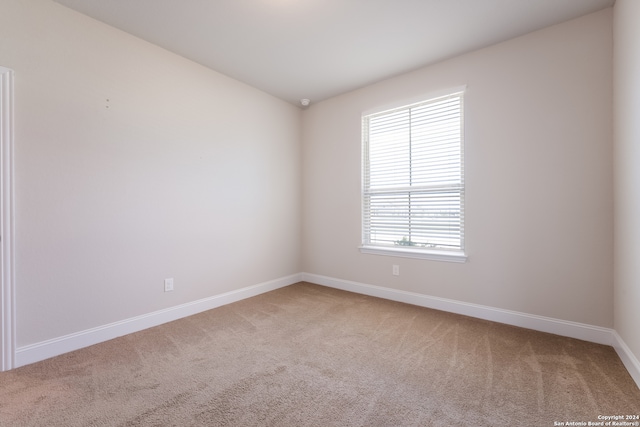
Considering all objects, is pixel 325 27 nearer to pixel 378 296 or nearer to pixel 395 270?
pixel 395 270

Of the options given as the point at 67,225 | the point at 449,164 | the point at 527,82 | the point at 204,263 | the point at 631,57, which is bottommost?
the point at 204,263

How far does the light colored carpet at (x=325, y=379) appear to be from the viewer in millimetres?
1487

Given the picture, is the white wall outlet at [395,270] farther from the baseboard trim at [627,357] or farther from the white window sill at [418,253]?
the baseboard trim at [627,357]

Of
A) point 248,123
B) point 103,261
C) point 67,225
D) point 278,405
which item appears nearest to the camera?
point 278,405

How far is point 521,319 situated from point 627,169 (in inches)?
58.9

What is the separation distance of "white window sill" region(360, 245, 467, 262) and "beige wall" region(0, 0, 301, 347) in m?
1.59

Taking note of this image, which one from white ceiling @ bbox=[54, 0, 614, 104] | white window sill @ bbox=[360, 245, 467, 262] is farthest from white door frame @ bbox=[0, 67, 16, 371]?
white window sill @ bbox=[360, 245, 467, 262]

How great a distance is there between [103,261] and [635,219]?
159 inches

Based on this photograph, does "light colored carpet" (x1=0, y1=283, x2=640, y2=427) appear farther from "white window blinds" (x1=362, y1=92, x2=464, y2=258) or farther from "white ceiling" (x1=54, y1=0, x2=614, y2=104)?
"white ceiling" (x1=54, y1=0, x2=614, y2=104)

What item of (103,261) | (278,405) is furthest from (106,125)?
(278,405)

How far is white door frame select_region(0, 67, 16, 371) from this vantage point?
1.92 metres

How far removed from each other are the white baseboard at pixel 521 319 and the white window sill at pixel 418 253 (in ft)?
1.48

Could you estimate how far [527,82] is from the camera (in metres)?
2.55

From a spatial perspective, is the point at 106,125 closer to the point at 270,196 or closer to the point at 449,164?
the point at 270,196
